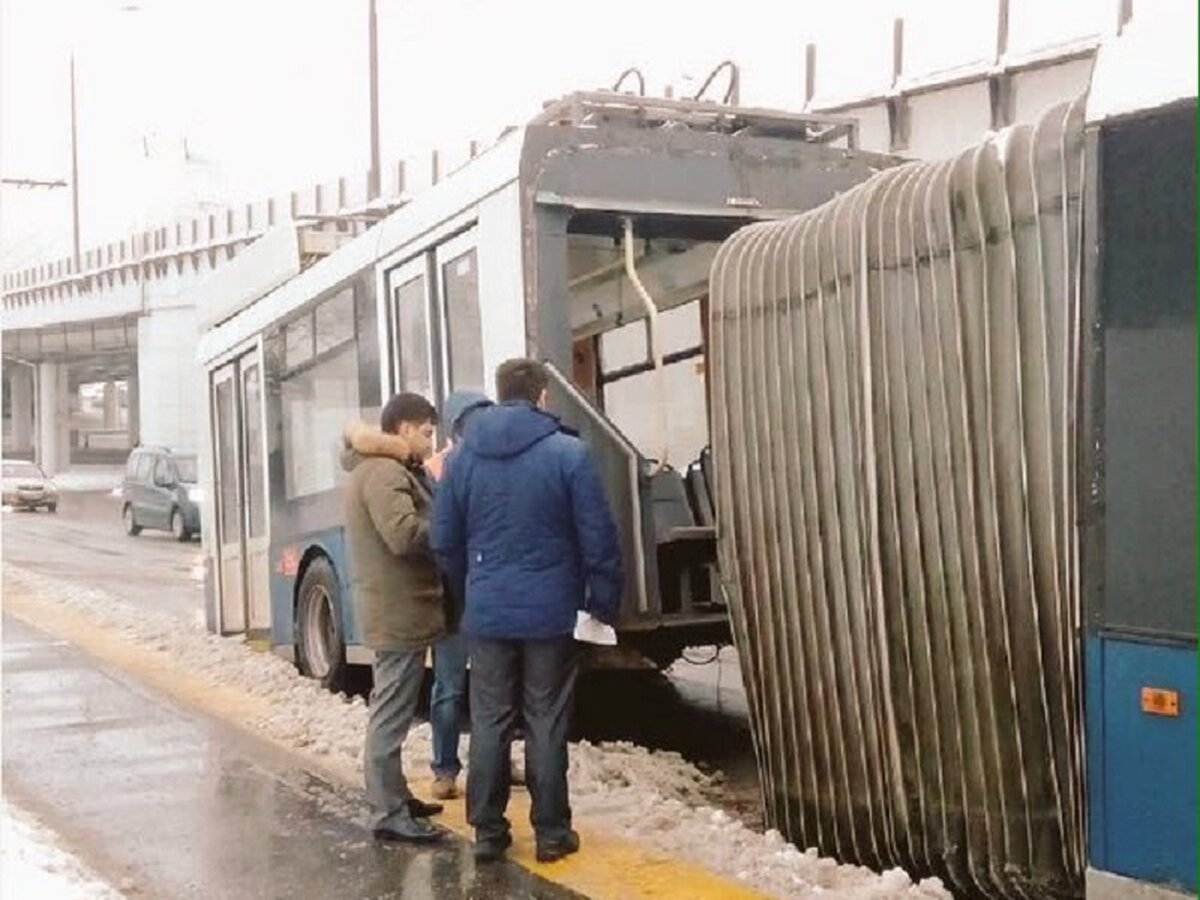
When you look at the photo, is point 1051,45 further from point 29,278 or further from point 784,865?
point 29,278

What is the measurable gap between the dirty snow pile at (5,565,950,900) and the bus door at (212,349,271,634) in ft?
1.51

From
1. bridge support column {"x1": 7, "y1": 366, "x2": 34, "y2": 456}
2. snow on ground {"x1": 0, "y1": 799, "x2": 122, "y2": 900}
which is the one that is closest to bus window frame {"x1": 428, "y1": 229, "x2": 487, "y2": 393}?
snow on ground {"x1": 0, "y1": 799, "x2": 122, "y2": 900}

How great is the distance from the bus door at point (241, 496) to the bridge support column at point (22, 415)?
186 ft

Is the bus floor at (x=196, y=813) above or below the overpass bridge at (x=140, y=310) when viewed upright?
below

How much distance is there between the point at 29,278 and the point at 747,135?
50331mm

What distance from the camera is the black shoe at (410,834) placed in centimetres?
505

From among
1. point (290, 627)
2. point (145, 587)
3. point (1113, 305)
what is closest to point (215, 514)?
point (290, 627)

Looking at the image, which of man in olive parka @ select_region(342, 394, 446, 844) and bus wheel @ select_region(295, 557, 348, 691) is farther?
bus wheel @ select_region(295, 557, 348, 691)

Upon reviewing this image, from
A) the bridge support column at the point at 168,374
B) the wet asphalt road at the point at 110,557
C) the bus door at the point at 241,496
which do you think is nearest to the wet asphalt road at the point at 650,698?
the wet asphalt road at the point at 110,557

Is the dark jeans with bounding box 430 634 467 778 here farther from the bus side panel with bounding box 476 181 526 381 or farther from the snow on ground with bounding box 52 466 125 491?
the snow on ground with bounding box 52 466 125 491

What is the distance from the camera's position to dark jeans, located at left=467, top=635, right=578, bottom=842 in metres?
4.73

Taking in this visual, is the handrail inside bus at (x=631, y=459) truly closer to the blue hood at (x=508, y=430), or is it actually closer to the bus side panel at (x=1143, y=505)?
the blue hood at (x=508, y=430)

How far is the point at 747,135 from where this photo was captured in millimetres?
6961

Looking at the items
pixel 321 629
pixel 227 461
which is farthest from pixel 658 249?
pixel 227 461
